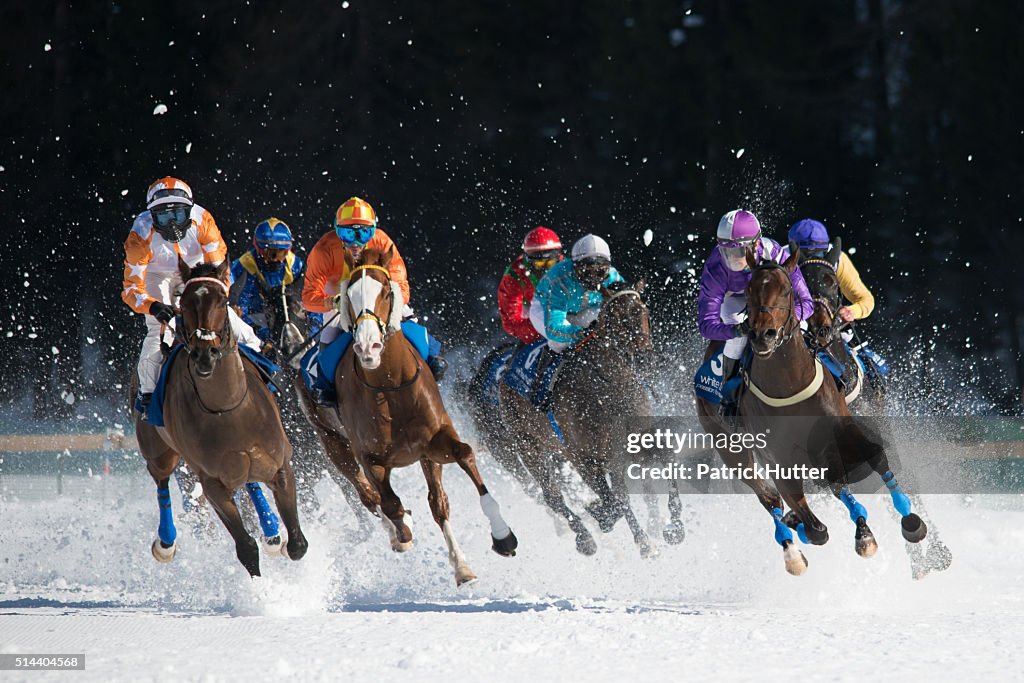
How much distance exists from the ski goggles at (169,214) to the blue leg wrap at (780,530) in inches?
168

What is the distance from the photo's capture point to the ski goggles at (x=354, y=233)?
8.83 m

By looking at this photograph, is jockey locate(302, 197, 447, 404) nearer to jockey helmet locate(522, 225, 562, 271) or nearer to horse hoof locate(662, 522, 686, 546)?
jockey helmet locate(522, 225, 562, 271)

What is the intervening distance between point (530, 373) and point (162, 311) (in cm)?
310

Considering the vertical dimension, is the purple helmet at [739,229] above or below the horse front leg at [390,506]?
above

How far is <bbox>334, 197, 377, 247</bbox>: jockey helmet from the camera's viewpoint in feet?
28.9

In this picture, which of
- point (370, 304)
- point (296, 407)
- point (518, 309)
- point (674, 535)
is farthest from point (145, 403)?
point (674, 535)

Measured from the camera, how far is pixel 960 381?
20953 mm

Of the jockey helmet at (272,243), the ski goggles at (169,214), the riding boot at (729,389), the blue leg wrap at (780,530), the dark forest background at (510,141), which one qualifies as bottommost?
the blue leg wrap at (780,530)

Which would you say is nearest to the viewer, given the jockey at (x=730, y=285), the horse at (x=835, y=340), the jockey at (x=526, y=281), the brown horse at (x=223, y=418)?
the brown horse at (x=223, y=418)

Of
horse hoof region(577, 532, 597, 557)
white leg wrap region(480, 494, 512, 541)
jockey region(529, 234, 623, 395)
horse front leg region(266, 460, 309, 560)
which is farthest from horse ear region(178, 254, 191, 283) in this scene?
A: horse hoof region(577, 532, 597, 557)

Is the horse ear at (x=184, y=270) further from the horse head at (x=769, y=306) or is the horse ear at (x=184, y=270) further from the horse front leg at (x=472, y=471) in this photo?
the horse head at (x=769, y=306)

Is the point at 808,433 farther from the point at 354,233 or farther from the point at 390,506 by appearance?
the point at 354,233

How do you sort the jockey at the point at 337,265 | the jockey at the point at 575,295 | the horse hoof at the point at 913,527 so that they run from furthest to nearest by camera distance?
the jockey at the point at 575,295, the jockey at the point at 337,265, the horse hoof at the point at 913,527
